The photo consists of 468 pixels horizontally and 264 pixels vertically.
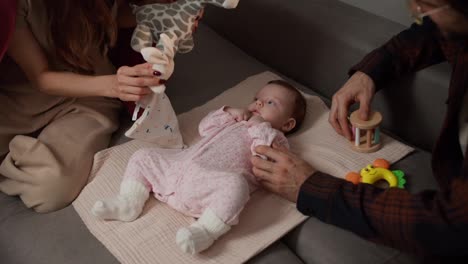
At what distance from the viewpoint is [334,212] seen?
1.14 m

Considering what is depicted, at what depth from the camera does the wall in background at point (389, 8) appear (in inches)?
65.1

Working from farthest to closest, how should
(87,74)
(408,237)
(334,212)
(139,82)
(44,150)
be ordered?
(87,74)
(44,150)
(139,82)
(334,212)
(408,237)

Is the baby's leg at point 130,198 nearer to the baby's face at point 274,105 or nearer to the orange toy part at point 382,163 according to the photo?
the baby's face at point 274,105

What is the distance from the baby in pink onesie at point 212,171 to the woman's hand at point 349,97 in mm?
126

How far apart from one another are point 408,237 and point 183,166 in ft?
1.85

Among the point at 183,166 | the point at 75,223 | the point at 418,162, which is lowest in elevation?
the point at 75,223

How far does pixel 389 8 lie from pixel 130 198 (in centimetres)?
103

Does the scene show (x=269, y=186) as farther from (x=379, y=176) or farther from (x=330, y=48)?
(x=330, y=48)

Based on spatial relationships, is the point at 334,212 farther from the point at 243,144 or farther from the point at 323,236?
the point at 243,144

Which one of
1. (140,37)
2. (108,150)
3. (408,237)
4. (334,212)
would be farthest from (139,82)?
(408,237)

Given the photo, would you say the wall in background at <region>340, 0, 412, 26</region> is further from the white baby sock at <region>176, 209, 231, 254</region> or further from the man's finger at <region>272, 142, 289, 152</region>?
the white baby sock at <region>176, 209, 231, 254</region>

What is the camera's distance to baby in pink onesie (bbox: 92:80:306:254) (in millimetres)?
1188

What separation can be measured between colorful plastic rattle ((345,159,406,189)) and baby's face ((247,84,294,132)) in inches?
10.2

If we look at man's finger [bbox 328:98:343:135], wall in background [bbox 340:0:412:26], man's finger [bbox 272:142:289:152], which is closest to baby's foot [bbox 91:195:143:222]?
man's finger [bbox 272:142:289:152]
